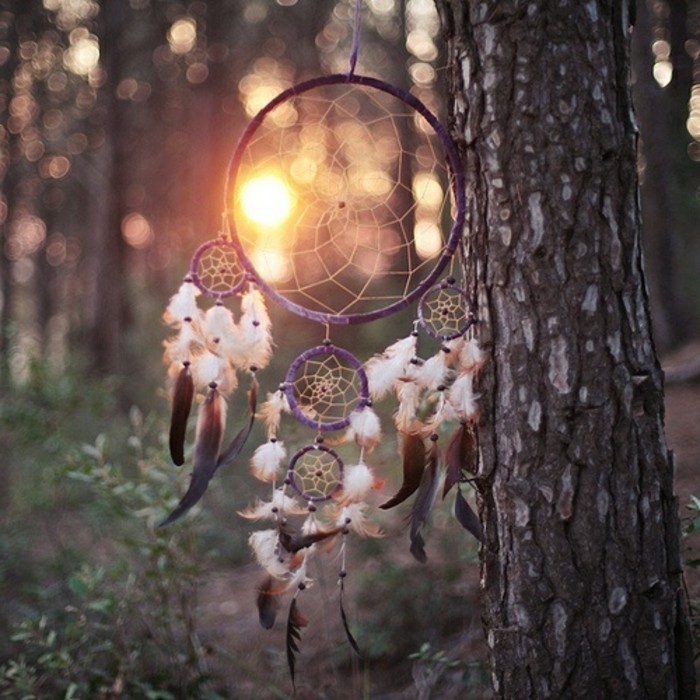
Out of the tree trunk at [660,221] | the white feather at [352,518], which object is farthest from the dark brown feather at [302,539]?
the tree trunk at [660,221]

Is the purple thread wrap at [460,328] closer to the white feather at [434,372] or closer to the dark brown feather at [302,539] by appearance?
the white feather at [434,372]

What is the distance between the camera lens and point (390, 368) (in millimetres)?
2057

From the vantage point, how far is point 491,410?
205 centimetres

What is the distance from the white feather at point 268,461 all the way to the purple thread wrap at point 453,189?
394 millimetres

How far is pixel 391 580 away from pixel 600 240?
8.20ft

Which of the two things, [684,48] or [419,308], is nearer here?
[419,308]

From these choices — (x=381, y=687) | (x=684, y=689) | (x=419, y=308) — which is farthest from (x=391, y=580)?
(x=419, y=308)

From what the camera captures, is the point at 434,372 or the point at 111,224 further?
the point at 111,224

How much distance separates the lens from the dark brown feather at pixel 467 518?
1990 millimetres

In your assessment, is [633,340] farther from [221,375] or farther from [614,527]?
[221,375]

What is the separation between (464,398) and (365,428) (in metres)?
0.28

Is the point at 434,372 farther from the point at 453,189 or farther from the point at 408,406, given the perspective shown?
the point at 453,189

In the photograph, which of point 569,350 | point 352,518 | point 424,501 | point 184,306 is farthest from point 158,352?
point 569,350

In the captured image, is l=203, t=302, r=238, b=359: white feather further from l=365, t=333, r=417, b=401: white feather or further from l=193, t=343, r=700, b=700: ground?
l=193, t=343, r=700, b=700: ground
